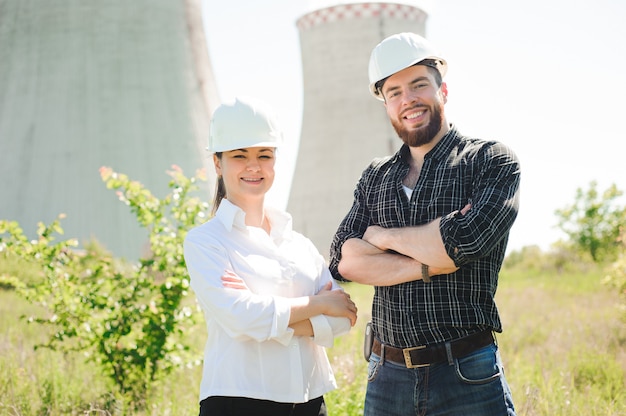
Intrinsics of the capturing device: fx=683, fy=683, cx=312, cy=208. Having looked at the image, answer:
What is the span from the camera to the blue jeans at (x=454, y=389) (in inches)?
68.6

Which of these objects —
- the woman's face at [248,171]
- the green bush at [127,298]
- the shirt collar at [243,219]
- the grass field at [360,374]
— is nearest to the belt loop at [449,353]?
the shirt collar at [243,219]

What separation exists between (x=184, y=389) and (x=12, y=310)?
9.38ft

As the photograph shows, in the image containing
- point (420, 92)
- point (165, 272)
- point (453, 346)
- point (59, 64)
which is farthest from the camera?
point (59, 64)

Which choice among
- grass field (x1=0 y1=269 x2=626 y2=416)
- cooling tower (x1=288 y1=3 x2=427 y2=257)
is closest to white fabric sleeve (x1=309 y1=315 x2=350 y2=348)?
grass field (x1=0 y1=269 x2=626 y2=416)

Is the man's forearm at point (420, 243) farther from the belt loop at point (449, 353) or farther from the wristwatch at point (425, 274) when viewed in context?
the belt loop at point (449, 353)

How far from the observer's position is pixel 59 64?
498 inches

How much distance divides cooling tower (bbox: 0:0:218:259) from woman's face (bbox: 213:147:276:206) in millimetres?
10495

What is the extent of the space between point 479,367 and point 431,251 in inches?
12.7

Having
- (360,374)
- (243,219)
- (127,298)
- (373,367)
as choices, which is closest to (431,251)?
(373,367)

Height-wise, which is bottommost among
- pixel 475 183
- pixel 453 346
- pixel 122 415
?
pixel 122 415

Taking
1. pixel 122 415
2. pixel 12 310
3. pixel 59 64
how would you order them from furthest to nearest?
pixel 59 64 < pixel 12 310 < pixel 122 415

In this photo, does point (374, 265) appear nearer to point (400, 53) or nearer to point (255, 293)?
point (255, 293)

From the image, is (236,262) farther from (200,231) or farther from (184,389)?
(184,389)

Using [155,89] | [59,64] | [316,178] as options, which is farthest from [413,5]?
[59,64]
